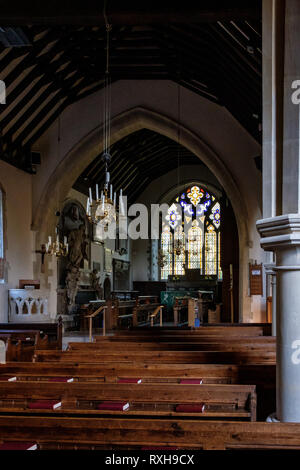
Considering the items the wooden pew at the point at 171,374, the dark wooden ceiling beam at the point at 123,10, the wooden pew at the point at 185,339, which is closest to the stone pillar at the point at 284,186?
the wooden pew at the point at 171,374

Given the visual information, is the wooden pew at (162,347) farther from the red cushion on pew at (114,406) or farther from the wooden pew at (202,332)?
the red cushion on pew at (114,406)

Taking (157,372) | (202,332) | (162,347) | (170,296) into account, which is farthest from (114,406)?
(170,296)

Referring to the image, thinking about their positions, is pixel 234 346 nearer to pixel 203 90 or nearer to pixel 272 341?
pixel 272 341

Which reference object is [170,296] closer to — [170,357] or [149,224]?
[149,224]

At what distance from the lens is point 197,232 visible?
74.6 feet

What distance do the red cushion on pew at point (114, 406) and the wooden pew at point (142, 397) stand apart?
4cm

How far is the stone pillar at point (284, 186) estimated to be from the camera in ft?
9.36

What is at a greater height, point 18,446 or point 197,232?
point 197,232

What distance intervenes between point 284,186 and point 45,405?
200cm

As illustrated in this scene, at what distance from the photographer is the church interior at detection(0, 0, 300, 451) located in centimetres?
295

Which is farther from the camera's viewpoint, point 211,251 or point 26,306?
point 211,251
